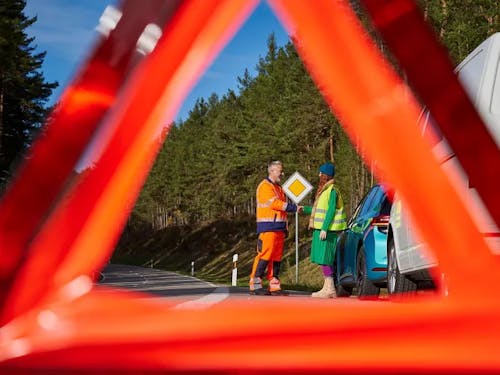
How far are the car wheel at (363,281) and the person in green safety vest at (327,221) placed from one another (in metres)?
1.41

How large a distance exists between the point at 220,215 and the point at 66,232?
75.0 meters

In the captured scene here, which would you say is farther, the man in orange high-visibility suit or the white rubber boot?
the white rubber boot

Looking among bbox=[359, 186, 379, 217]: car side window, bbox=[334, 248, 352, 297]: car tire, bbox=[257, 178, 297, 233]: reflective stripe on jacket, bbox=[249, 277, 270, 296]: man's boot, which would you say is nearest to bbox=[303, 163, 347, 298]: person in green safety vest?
bbox=[334, 248, 352, 297]: car tire

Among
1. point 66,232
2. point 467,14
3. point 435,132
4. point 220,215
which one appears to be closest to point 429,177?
point 435,132

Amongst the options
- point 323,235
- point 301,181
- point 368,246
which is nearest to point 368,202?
point 368,246

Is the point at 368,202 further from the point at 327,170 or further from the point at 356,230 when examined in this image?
the point at 327,170

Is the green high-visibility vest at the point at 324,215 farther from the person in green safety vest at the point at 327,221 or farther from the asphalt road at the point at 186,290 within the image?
the asphalt road at the point at 186,290

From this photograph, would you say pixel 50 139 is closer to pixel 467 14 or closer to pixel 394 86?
pixel 394 86

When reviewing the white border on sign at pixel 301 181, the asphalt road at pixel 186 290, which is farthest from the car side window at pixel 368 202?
the white border on sign at pixel 301 181

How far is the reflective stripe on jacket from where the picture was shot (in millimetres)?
11633

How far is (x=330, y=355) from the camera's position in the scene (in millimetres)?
1244

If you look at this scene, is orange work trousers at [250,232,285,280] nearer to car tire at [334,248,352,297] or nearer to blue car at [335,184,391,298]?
car tire at [334,248,352,297]

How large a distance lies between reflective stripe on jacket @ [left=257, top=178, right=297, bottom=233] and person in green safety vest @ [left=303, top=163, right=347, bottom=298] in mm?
454

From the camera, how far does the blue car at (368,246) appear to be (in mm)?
9258
